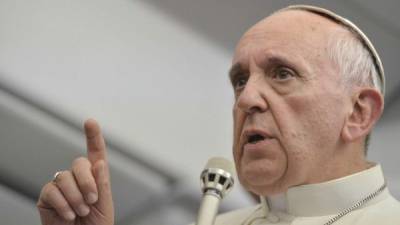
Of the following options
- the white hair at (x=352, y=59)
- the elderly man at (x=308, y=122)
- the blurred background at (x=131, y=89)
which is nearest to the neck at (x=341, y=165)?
the elderly man at (x=308, y=122)

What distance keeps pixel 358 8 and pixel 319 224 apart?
89cm

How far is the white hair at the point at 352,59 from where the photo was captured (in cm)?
112

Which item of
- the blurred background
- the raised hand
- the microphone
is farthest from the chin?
the blurred background

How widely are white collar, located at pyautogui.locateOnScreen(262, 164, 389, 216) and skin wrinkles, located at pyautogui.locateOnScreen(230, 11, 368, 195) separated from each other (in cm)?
2

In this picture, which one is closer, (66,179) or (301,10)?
(66,179)

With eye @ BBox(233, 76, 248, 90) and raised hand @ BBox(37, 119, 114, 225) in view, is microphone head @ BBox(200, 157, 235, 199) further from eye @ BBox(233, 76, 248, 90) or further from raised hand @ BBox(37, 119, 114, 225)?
eye @ BBox(233, 76, 248, 90)

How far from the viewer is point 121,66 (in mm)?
1731

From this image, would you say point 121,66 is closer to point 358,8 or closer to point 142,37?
point 142,37

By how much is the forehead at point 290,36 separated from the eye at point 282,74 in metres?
0.03

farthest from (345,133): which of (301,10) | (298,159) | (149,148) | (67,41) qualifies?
(67,41)

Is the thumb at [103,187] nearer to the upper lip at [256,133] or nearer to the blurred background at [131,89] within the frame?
the upper lip at [256,133]

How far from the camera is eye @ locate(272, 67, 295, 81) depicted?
1.10m

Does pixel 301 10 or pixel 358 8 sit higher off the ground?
pixel 358 8

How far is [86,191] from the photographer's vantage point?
0.91 m
